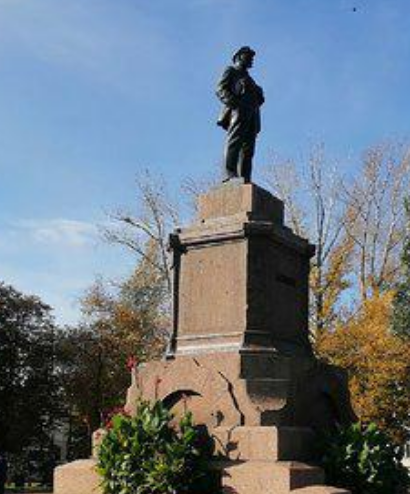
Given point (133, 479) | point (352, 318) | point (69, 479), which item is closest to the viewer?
point (133, 479)

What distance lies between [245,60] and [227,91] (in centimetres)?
68

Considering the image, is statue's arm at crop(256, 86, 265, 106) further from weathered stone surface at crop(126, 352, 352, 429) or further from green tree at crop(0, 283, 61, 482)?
green tree at crop(0, 283, 61, 482)

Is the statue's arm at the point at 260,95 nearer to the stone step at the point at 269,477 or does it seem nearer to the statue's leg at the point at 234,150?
the statue's leg at the point at 234,150

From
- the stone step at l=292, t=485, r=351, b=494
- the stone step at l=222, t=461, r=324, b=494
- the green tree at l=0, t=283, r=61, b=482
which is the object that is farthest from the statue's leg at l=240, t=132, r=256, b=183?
the green tree at l=0, t=283, r=61, b=482

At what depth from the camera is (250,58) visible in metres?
14.0

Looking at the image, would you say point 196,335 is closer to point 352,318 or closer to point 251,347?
point 251,347

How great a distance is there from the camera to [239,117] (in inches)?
537

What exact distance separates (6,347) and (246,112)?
32.1 m

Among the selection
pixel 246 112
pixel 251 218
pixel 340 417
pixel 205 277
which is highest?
pixel 246 112

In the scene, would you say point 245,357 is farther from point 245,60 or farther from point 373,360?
point 373,360

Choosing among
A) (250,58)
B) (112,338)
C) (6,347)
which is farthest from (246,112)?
(6,347)

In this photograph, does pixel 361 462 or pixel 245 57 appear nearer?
pixel 361 462

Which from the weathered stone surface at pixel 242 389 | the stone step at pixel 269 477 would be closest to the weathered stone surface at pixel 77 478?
the weathered stone surface at pixel 242 389

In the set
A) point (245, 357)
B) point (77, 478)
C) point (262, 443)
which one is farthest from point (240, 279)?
point (77, 478)
